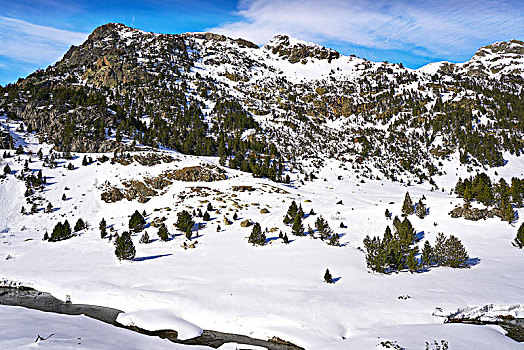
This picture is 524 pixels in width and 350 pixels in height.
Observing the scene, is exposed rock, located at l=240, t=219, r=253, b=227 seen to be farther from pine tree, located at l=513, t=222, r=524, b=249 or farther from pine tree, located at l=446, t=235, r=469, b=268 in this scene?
pine tree, located at l=513, t=222, r=524, b=249

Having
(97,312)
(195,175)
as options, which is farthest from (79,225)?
(97,312)

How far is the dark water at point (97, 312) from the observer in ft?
53.4

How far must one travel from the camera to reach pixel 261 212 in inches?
1793

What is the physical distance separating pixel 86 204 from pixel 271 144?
→ 61998 millimetres

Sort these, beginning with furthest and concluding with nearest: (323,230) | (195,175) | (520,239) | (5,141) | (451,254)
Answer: (5,141)
(195,175)
(323,230)
(520,239)
(451,254)

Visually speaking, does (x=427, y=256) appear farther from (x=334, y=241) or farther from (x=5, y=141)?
(x=5, y=141)

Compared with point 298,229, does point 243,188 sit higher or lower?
higher

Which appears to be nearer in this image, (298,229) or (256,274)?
(256,274)

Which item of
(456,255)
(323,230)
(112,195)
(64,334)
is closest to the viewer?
(64,334)

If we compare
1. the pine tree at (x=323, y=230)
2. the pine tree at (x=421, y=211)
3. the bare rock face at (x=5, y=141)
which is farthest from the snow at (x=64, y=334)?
the bare rock face at (x=5, y=141)

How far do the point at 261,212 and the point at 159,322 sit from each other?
28590mm

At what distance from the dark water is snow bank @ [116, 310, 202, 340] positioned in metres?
0.31

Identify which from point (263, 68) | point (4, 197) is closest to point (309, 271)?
point (4, 197)

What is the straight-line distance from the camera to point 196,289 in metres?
22.7
